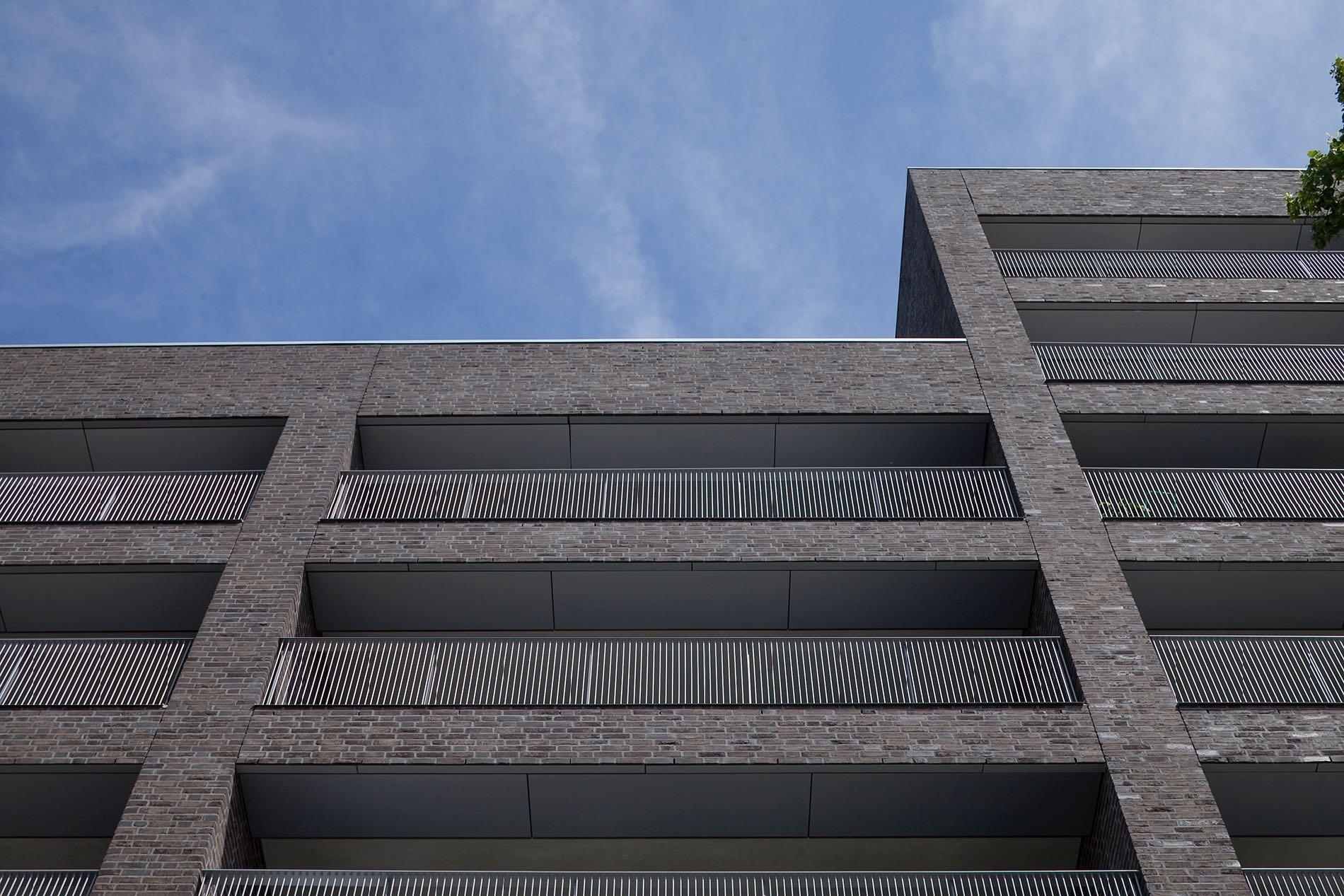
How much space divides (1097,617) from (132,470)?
1668 cm

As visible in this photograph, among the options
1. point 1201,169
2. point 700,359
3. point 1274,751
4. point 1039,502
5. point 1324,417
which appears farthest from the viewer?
point 1201,169

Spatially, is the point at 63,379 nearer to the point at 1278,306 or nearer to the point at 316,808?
the point at 316,808

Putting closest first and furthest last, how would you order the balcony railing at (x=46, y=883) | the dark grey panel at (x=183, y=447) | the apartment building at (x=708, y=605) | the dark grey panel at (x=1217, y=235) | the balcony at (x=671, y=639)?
the balcony railing at (x=46, y=883) → the apartment building at (x=708, y=605) → the balcony at (x=671, y=639) → the dark grey panel at (x=183, y=447) → the dark grey panel at (x=1217, y=235)

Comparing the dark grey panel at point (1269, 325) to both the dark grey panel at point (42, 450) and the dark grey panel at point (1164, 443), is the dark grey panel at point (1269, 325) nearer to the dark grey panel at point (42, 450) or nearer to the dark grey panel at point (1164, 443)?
the dark grey panel at point (1164, 443)

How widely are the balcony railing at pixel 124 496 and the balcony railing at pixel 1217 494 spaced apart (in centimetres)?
1375

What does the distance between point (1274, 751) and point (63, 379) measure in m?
20.2

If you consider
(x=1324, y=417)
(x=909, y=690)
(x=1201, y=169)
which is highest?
(x=1201, y=169)

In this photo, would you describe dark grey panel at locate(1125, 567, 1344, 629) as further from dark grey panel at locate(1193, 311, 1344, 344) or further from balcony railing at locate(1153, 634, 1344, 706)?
dark grey panel at locate(1193, 311, 1344, 344)

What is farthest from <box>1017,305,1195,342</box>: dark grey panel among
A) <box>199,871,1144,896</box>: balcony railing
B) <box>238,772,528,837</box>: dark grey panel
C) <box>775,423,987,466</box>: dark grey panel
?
<box>238,772,528,837</box>: dark grey panel

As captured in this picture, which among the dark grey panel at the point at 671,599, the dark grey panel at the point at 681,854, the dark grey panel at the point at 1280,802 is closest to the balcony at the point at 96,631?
the dark grey panel at the point at 681,854

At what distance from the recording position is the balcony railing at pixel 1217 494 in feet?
59.7

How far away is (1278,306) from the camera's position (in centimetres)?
2298

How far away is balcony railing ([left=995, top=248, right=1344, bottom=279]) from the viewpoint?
78.4 feet

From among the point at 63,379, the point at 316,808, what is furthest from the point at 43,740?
the point at 63,379
